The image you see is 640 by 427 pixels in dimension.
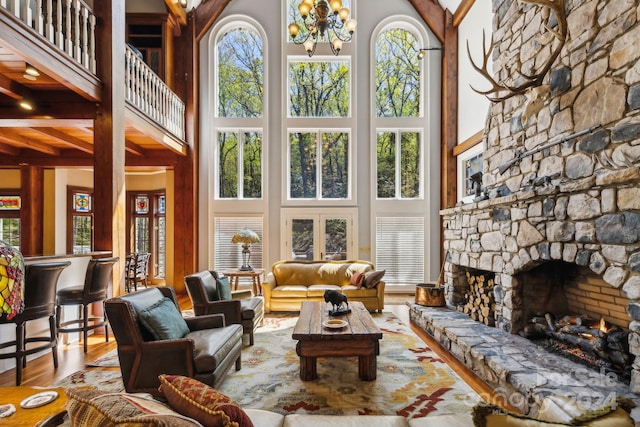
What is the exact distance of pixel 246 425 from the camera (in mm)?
1111

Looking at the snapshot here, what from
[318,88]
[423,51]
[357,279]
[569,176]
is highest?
[423,51]

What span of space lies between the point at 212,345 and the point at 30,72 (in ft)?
11.6

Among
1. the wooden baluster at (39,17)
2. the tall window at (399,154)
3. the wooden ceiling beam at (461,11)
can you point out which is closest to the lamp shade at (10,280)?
the wooden baluster at (39,17)

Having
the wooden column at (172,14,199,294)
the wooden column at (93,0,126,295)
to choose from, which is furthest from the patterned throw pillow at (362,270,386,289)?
the wooden column at (172,14,199,294)

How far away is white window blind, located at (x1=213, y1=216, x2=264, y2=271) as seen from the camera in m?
7.17

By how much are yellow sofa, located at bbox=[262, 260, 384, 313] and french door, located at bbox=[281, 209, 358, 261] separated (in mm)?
Result: 1164

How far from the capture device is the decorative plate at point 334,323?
3074 millimetres

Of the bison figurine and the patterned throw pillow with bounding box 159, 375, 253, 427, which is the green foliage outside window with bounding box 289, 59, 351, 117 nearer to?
the bison figurine

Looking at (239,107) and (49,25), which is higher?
(239,107)

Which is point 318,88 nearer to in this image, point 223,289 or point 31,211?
point 223,289

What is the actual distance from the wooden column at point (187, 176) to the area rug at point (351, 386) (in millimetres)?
3810

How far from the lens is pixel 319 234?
7.12 meters

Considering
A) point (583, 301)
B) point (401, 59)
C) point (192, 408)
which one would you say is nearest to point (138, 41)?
point (401, 59)

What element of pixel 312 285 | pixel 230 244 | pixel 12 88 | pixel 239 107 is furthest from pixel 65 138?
pixel 312 285
